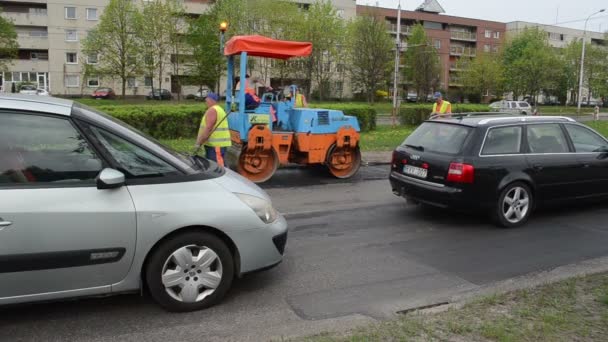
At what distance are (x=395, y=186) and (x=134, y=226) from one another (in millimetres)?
4703

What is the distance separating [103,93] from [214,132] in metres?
→ 50.5

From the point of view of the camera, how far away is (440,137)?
24.1 feet

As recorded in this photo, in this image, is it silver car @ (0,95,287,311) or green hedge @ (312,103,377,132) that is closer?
silver car @ (0,95,287,311)

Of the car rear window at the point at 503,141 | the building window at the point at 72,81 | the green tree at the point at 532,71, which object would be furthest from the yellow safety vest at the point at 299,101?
the building window at the point at 72,81

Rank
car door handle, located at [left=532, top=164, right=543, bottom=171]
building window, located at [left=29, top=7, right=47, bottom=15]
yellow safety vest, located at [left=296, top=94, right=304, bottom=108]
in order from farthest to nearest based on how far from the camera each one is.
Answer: building window, located at [left=29, top=7, right=47, bottom=15] → yellow safety vest, located at [left=296, top=94, right=304, bottom=108] → car door handle, located at [left=532, top=164, right=543, bottom=171]

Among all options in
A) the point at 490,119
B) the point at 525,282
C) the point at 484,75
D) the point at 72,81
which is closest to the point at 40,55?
the point at 72,81

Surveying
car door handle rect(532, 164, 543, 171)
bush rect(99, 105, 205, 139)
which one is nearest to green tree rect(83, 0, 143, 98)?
bush rect(99, 105, 205, 139)

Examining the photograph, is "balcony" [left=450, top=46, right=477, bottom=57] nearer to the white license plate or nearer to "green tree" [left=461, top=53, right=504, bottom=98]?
"green tree" [left=461, top=53, right=504, bottom=98]

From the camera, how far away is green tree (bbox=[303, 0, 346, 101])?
50750 millimetres

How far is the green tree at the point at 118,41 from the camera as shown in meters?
44.8

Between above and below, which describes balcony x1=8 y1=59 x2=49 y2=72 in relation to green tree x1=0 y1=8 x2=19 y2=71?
below

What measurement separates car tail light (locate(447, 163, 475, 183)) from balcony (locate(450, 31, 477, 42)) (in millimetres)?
84669

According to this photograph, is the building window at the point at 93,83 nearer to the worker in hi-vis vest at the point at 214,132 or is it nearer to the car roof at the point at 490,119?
the worker in hi-vis vest at the point at 214,132

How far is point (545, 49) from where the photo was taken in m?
60.8
